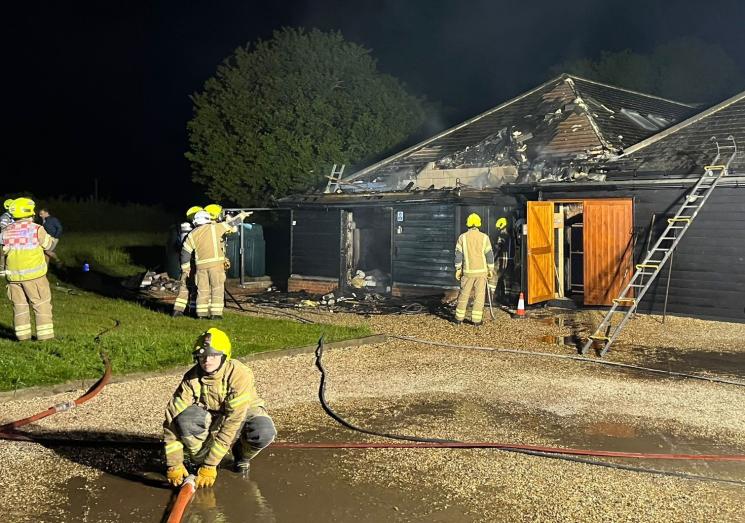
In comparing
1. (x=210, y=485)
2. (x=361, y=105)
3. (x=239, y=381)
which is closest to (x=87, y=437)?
(x=210, y=485)

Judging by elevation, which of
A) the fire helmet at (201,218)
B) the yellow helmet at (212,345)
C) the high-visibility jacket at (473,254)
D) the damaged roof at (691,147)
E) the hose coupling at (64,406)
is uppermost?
the damaged roof at (691,147)

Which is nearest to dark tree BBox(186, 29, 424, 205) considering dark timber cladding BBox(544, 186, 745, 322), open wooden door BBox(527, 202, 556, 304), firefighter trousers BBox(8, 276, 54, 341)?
open wooden door BBox(527, 202, 556, 304)

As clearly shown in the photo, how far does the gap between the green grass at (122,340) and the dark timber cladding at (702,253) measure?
20.1 feet

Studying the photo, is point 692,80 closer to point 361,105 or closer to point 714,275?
point 361,105

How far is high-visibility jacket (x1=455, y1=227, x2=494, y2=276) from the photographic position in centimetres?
1338

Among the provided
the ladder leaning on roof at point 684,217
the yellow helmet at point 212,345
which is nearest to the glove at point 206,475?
the yellow helmet at point 212,345

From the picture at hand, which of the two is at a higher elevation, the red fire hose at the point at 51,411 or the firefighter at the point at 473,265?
the firefighter at the point at 473,265

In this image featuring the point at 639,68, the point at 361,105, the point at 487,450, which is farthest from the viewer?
the point at 639,68

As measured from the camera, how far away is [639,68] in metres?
37.5

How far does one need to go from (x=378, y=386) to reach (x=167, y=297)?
31.4 feet

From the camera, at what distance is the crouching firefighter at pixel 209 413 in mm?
5039

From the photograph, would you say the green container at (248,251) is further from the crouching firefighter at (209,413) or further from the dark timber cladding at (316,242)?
the crouching firefighter at (209,413)

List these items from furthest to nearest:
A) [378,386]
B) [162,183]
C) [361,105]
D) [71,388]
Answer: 1. [162,183]
2. [361,105]
3. [378,386]
4. [71,388]

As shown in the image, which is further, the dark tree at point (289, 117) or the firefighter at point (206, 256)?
the dark tree at point (289, 117)
